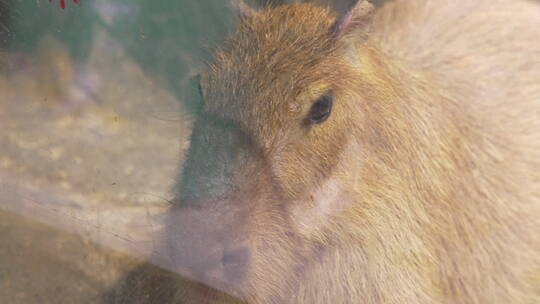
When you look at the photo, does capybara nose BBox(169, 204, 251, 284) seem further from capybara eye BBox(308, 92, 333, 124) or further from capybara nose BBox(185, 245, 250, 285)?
capybara eye BBox(308, 92, 333, 124)

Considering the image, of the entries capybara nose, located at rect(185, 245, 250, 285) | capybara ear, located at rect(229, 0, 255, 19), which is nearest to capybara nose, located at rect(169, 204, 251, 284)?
capybara nose, located at rect(185, 245, 250, 285)

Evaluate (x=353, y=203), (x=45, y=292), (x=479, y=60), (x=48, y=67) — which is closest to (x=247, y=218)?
(x=353, y=203)

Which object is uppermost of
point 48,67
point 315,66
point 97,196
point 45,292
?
point 315,66

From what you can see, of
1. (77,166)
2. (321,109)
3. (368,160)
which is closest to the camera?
(321,109)

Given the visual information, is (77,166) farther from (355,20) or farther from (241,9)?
(355,20)

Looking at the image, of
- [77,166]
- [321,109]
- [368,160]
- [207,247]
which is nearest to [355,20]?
[321,109]

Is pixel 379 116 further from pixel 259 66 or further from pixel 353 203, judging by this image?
pixel 259 66
